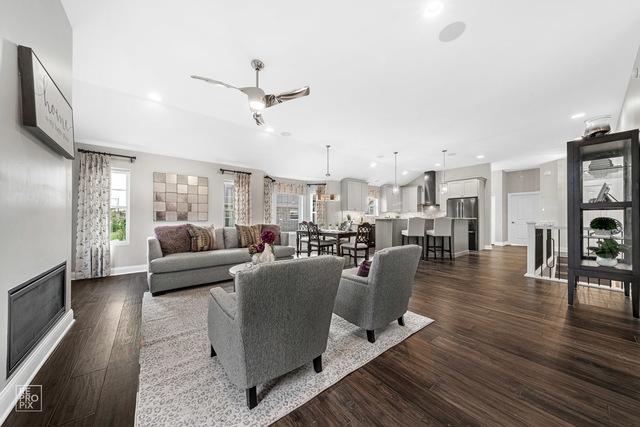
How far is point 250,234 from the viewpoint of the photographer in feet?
15.8

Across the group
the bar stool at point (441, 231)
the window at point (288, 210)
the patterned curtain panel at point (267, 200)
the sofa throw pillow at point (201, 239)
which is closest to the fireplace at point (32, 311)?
the sofa throw pillow at point (201, 239)

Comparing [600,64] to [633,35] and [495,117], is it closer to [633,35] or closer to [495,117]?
[633,35]

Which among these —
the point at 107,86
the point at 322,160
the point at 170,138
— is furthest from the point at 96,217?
the point at 322,160

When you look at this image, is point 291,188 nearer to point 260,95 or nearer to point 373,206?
point 373,206

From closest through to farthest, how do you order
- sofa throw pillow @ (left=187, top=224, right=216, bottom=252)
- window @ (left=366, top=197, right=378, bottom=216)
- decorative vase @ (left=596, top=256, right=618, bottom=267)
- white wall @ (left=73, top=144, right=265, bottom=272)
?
decorative vase @ (left=596, top=256, right=618, bottom=267) < sofa throw pillow @ (left=187, top=224, right=216, bottom=252) < white wall @ (left=73, top=144, right=265, bottom=272) < window @ (left=366, top=197, right=378, bottom=216)

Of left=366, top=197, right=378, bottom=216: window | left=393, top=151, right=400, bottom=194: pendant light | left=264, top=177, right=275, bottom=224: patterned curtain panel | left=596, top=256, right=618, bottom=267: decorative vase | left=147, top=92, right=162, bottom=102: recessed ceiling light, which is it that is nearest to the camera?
left=596, top=256, right=618, bottom=267: decorative vase

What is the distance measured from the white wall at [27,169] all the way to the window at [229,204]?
401 centimetres

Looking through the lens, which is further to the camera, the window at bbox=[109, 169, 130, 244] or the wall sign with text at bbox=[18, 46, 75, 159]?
the window at bbox=[109, 169, 130, 244]

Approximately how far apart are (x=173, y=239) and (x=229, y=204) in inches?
94.7

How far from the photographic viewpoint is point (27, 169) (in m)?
1.59

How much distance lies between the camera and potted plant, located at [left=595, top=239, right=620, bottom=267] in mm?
2699

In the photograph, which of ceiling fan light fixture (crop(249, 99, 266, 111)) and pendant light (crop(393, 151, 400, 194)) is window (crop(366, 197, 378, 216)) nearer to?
pendant light (crop(393, 151, 400, 194))

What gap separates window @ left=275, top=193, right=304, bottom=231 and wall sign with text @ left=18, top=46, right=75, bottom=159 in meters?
5.65

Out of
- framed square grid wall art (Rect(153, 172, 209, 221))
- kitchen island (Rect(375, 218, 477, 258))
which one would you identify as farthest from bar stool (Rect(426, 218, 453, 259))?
framed square grid wall art (Rect(153, 172, 209, 221))
